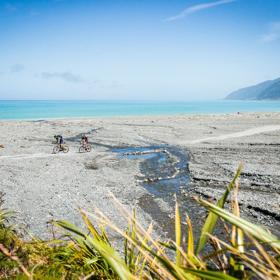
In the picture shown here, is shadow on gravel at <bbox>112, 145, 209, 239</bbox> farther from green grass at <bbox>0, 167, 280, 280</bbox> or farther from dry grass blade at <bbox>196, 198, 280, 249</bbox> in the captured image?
dry grass blade at <bbox>196, 198, 280, 249</bbox>

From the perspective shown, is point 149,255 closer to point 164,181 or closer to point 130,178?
point 164,181

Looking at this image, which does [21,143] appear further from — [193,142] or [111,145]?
[193,142]

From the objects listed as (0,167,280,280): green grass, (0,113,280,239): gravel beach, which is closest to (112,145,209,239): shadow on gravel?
(0,113,280,239): gravel beach

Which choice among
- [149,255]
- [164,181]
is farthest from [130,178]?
[149,255]

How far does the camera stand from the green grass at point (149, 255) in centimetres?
143

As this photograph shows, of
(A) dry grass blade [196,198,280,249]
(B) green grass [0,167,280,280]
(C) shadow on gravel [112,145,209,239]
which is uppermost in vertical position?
(A) dry grass blade [196,198,280,249]

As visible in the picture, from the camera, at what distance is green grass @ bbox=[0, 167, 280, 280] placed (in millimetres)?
1434

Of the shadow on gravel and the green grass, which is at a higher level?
the green grass

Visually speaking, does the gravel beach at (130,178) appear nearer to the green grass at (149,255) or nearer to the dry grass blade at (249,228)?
the green grass at (149,255)

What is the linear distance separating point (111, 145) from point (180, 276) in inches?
1288

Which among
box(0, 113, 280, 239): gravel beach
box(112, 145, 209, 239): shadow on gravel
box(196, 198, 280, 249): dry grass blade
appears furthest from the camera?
box(0, 113, 280, 239): gravel beach

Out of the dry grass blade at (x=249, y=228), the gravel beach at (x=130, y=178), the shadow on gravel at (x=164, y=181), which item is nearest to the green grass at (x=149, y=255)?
the dry grass blade at (x=249, y=228)

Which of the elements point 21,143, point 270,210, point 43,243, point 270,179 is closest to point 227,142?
point 270,179

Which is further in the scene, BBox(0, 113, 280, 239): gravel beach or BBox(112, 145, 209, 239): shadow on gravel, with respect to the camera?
BBox(0, 113, 280, 239): gravel beach
